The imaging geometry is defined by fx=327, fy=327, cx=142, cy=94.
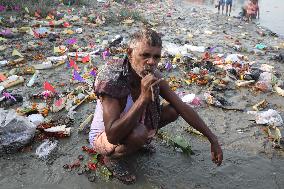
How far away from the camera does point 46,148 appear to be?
10.3 ft

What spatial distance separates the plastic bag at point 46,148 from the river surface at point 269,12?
29.8 feet

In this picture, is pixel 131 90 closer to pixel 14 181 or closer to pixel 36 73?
pixel 14 181

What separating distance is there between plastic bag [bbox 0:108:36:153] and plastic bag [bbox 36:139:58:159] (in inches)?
5.7

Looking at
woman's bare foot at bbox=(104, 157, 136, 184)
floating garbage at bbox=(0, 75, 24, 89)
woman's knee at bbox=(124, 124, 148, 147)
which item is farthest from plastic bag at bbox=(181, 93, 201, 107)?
floating garbage at bbox=(0, 75, 24, 89)

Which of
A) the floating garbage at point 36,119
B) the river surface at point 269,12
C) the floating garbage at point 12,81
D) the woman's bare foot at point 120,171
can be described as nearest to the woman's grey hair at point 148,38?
the woman's bare foot at point 120,171

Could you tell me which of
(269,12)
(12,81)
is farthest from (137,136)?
A: (269,12)

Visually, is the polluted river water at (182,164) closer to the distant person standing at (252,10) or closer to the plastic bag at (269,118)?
the plastic bag at (269,118)

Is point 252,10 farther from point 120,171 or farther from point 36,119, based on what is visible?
point 120,171

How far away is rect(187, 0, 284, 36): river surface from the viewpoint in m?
11.7

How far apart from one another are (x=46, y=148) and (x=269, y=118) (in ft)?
8.43

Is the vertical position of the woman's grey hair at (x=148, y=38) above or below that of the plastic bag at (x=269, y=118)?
above

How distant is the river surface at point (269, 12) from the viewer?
38.4 feet

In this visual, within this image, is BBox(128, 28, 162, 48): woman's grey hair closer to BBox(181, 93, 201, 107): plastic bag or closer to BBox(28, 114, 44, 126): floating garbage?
BBox(28, 114, 44, 126): floating garbage

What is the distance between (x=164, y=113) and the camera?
9.41ft
